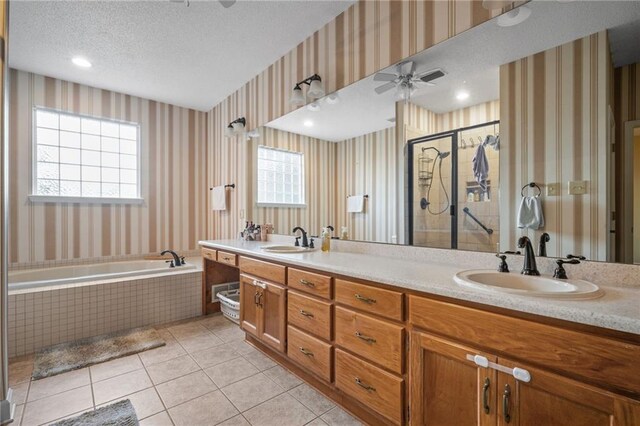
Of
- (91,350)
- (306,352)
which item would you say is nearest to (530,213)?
(306,352)

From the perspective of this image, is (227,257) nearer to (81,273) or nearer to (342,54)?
(81,273)

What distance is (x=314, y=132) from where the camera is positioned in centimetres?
246

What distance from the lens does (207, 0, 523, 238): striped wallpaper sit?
1.56 meters

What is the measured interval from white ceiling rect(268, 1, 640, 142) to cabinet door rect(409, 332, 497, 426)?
4.04 feet

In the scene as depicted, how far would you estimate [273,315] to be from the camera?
1.97 meters

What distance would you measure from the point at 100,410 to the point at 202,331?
113cm

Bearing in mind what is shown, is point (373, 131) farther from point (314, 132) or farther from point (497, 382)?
point (497, 382)

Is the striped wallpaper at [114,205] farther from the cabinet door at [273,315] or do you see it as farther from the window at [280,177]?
the cabinet door at [273,315]

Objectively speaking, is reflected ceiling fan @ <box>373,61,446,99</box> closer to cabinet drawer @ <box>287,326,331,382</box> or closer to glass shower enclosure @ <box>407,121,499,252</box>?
glass shower enclosure @ <box>407,121,499,252</box>

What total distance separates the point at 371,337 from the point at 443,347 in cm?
35

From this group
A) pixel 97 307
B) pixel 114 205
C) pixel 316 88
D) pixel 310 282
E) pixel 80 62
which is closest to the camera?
pixel 310 282

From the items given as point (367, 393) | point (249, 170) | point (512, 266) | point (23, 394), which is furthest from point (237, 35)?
point (23, 394)

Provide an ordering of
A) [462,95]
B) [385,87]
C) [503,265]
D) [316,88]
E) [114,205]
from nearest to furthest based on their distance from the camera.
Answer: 1. [503,265]
2. [462,95]
3. [385,87]
4. [316,88]
5. [114,205]

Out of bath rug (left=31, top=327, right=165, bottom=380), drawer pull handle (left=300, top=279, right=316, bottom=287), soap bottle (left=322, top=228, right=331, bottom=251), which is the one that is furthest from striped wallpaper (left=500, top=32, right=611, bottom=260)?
bath rug (left=31, top=327, right=165, bottom=380)
